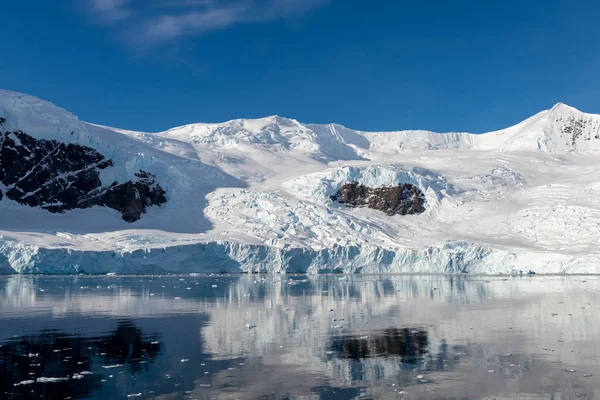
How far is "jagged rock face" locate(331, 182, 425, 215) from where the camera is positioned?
240 feet

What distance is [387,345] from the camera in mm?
14844

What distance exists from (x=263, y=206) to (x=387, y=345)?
50827 mm

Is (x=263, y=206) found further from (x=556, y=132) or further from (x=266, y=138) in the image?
(x=556, y=132)

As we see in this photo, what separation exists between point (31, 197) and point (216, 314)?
2085 inches

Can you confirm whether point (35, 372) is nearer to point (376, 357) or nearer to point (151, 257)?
point (376, 357)

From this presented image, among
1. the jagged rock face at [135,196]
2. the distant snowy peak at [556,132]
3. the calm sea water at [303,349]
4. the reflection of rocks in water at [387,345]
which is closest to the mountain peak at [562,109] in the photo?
the distant snowy peak at [556,132]

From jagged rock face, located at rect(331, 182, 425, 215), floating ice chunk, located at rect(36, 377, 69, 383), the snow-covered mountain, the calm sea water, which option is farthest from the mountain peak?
floating ice chunk, located at rect(36, 377, 69, 383)

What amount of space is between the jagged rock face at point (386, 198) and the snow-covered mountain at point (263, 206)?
0.25 m

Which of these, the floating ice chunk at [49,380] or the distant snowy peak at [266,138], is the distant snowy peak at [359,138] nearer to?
the distant snowy peak at [266,138]

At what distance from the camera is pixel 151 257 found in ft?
170

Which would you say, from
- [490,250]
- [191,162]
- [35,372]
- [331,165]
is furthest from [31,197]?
[35,372]

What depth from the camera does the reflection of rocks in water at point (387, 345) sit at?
13.5m

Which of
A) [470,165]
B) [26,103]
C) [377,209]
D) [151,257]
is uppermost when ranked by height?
[26,103]

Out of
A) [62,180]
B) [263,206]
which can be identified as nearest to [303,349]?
[263,206]
